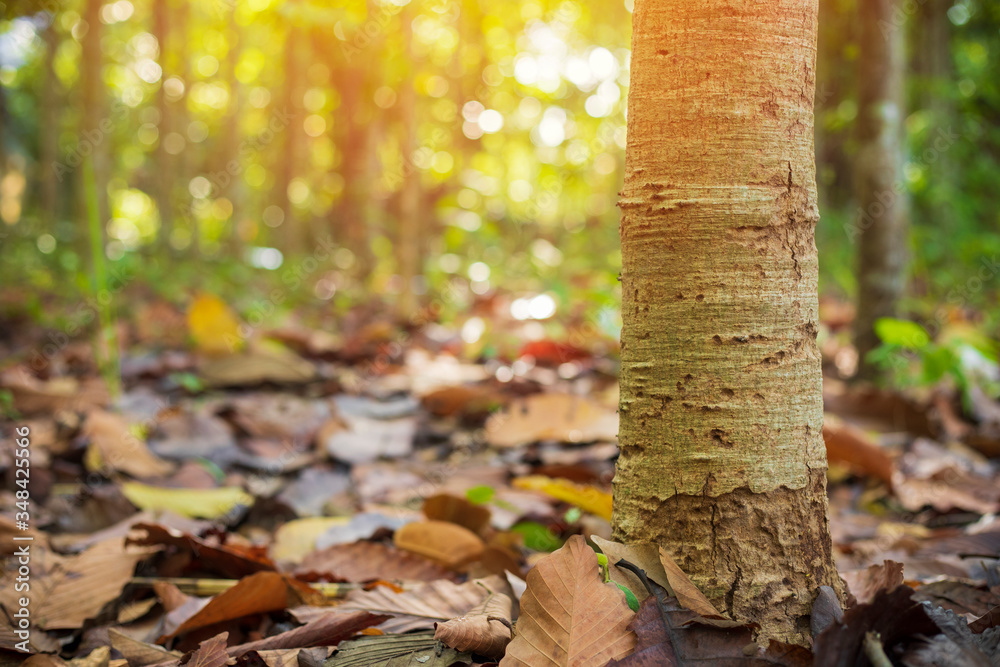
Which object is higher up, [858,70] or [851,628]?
[858,70]

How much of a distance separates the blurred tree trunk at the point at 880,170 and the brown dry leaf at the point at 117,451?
10.9ft

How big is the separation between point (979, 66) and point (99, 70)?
14.4 meters

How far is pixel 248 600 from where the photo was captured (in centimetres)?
147

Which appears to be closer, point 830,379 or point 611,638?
point 611,638

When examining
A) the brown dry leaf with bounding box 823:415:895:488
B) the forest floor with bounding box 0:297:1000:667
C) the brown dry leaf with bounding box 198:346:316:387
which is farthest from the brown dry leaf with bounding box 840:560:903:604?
the brown dry leaf with bounding box 198:346:316:387

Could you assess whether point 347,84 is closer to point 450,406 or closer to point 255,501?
point 450,406

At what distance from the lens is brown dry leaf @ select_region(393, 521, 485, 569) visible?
5.84 ft

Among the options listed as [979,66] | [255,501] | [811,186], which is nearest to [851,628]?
[811,186]

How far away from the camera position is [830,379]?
450cm

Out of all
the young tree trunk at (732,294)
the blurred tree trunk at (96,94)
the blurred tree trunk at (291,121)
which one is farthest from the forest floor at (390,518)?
the blurred tree trunk at (291,121)

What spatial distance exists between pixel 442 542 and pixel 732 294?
36.6 inches

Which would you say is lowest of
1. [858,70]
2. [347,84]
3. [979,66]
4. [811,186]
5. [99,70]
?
[811,186]

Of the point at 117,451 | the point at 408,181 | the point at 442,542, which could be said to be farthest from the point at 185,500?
the point at 408,181

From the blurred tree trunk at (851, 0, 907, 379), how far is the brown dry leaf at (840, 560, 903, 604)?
271cm
